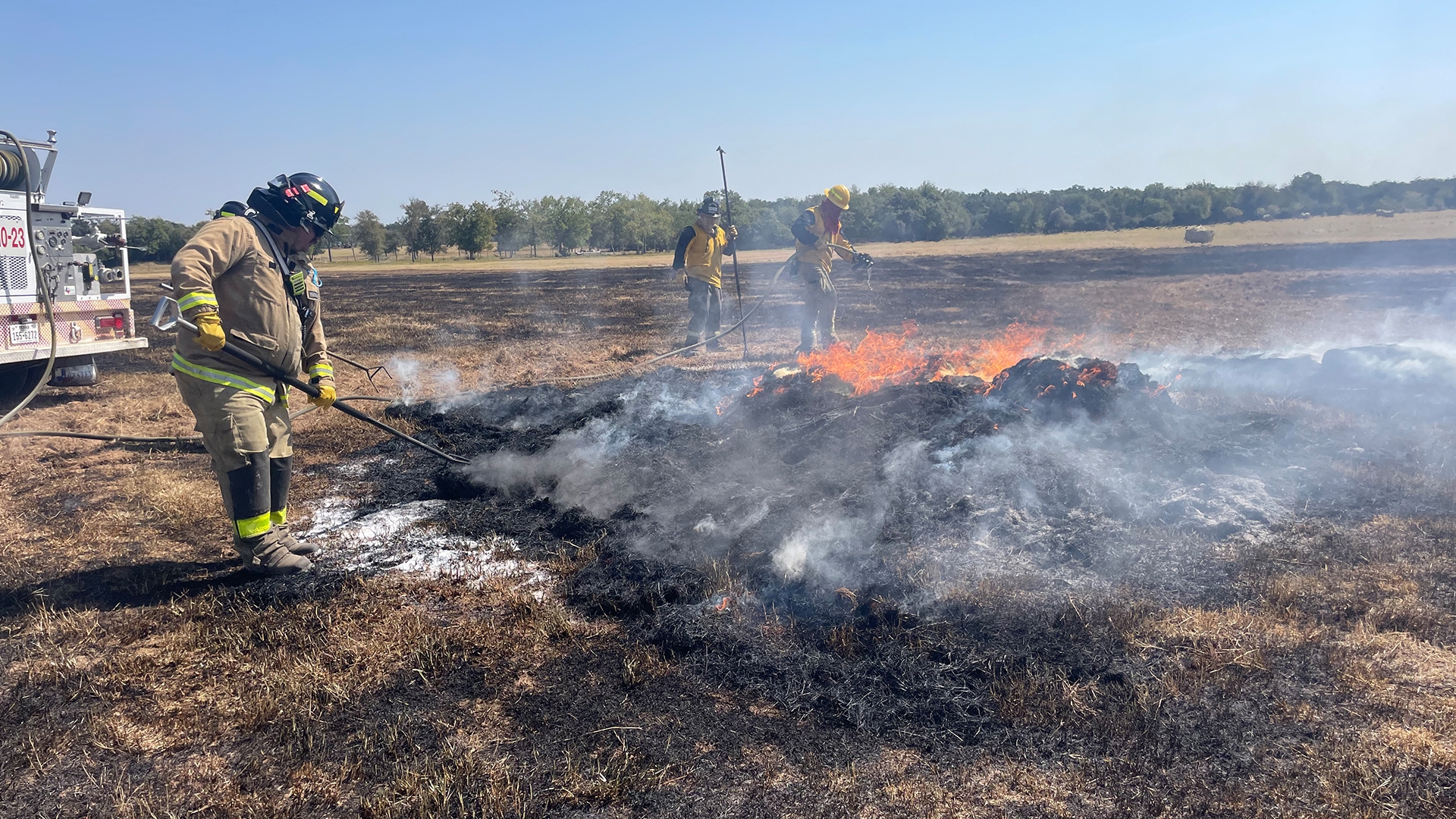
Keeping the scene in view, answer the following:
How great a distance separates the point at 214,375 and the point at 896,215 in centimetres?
4991

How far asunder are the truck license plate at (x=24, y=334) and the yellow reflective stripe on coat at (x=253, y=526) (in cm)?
671

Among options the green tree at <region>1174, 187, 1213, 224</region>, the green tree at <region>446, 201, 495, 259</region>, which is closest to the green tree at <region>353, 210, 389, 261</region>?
the green tree at <region>446, 201, 495, 259</region>

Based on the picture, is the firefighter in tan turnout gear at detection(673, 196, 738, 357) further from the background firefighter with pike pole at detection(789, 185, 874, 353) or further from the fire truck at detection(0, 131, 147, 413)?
the fire truck at detection(0, 131, 147, 413)

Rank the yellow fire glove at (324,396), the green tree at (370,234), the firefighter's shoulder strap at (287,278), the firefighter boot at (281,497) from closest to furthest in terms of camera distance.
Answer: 1. the firefighter's shoulder strap at (287,278)
2. the firefighter boot at (281,497)
3. the yellow fire glove at (324,396)
4. the green tree at (370,234)

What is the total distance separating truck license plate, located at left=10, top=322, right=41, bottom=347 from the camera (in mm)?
8695

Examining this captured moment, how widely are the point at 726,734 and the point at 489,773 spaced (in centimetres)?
96

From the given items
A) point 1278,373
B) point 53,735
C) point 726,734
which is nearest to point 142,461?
point 53,735

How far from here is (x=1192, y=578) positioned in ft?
14.8

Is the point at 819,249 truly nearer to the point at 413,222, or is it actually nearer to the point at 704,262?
the point at 704,262

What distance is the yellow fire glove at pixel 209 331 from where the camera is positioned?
4.18 m

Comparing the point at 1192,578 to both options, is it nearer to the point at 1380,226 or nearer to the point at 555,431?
the point at 555,431

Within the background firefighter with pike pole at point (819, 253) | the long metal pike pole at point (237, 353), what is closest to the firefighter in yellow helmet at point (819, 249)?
the background firefighter with pike pole at point (819, 253)

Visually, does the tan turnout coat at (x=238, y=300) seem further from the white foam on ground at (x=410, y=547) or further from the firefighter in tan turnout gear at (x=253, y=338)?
the white foam on ground at (x=410, y=547)

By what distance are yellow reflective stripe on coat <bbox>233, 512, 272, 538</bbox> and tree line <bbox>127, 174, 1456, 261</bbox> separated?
24900mm
